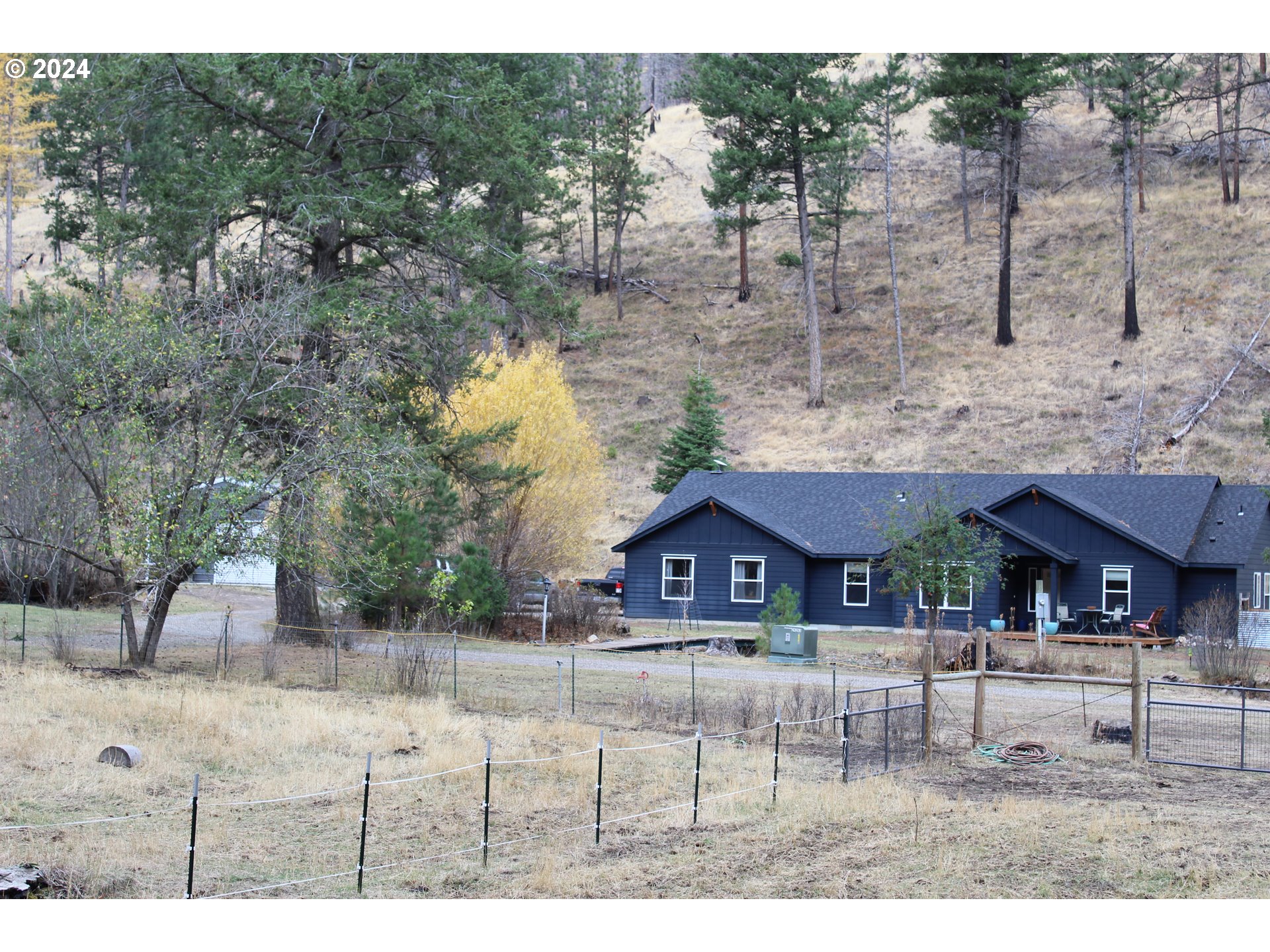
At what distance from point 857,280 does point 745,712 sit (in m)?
55.4

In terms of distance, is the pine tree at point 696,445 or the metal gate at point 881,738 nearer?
the metal gate at point 881,738

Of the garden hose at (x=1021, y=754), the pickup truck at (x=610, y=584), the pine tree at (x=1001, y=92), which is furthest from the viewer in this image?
the pine tree at (x=1001, y=92)

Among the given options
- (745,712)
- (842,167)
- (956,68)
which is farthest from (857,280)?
(745,712)

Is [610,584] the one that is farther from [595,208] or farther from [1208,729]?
[595,208]

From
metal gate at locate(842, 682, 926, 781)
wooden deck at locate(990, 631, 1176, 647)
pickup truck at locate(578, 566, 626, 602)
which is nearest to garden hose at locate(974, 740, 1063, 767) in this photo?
metal gate at locate(842, 682, 926, 781)

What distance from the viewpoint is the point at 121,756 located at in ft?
42.3

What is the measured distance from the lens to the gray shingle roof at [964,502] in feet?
112

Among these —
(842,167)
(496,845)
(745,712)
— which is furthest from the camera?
(842,167)

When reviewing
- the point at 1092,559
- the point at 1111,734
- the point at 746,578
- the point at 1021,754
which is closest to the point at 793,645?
the point at 746,578

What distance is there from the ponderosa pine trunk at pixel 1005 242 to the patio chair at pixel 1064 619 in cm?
2610

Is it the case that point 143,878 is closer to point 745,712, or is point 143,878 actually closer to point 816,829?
point 816,829

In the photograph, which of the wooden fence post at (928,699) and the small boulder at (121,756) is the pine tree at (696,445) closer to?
the wooden fence post at (928,699)

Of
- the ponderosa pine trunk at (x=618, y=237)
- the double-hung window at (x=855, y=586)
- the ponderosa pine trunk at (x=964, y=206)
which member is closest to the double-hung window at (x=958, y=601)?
the double-hung window at (x=855, y=586)

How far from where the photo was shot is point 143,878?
9.17m
